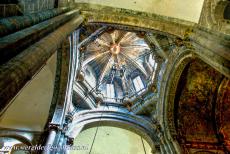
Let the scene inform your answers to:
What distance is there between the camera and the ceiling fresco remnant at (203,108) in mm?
8906

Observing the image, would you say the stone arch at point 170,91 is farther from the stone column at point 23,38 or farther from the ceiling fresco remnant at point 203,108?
the stone column at point 23,38

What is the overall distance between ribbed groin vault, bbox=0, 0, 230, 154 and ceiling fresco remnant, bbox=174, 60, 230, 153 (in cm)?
4

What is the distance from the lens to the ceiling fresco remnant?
8.91 meters

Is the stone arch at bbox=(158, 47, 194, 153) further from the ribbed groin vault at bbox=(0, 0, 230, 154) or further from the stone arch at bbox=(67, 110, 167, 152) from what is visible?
the stone arch at bbox=(67, 110, 167, 152)

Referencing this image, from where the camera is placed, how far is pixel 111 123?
1098 centimetres

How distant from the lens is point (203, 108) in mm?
9570

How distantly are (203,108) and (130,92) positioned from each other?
15.7 feet

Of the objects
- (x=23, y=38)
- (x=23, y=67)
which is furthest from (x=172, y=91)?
(x=23, y=67)

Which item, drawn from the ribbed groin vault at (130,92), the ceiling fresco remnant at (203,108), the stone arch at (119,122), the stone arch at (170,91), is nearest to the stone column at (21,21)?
the ribbed groin vault at (130,92)

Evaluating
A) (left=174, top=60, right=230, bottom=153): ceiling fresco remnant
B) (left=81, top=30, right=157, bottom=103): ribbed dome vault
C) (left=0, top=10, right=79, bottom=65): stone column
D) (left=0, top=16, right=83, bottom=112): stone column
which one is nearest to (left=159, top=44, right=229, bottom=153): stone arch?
(left=174, top=60, right=230, bottom=153): ceiling fresco remnant

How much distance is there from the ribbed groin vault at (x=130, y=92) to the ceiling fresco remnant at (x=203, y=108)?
0.13 feet

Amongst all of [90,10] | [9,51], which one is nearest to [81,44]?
[90,10]

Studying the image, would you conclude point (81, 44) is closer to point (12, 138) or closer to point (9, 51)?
point (12, 138)

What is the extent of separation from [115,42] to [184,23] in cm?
879
